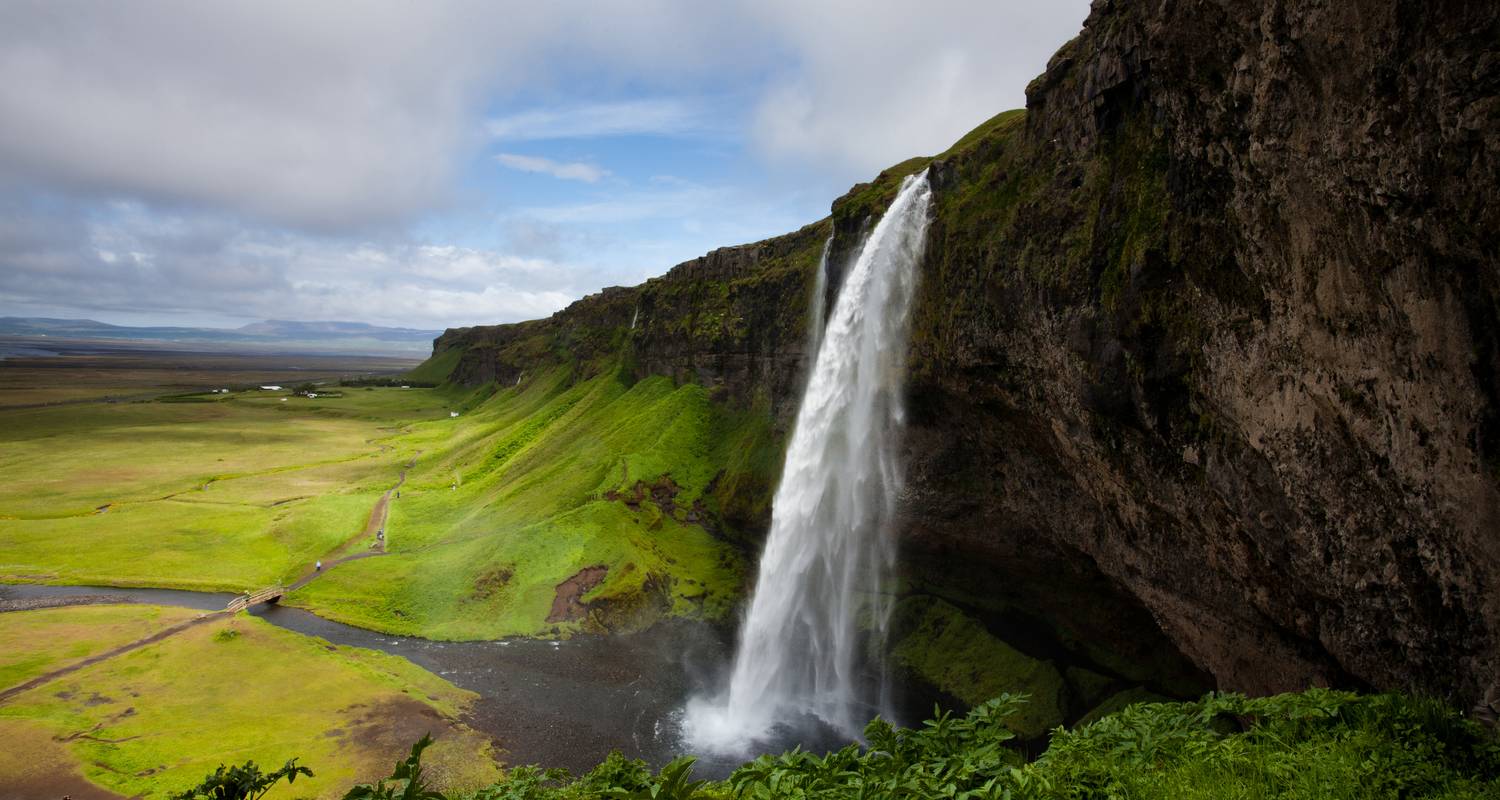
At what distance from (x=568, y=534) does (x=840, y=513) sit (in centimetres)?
2255

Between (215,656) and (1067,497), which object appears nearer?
(1067,497)

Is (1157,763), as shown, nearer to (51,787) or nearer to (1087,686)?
(1087,686)

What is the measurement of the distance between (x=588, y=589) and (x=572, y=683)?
33.8 feet

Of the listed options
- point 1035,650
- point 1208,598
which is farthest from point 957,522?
point 1208,598

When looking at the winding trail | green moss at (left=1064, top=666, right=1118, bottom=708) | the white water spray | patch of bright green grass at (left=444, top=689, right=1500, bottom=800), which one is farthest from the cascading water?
the winding trail

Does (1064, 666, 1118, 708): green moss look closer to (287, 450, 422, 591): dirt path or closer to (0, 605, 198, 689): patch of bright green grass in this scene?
(0, 605, 198, 689): patch of bright green grass

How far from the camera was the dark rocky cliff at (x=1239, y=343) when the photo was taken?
12.3 metres

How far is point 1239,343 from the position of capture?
715 inches

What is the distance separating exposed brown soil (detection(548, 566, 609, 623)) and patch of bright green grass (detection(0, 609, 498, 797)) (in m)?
9.53

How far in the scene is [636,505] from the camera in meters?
57.3

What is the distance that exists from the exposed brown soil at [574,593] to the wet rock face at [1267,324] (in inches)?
1173

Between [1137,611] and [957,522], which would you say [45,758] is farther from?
[1137,611]

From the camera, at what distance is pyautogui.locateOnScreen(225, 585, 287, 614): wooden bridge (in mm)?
46562

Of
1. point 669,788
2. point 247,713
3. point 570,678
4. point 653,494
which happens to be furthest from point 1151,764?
point 653,494
